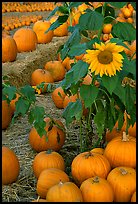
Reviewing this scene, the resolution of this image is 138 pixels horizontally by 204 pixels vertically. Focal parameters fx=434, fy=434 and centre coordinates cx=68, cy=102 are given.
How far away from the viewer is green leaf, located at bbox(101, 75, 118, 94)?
234 cm

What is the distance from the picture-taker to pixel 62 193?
7.52 ft

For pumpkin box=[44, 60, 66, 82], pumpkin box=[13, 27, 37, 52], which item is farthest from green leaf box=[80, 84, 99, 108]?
pumpkin box=[13, 27, 37, 52]

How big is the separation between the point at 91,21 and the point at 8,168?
109 cm

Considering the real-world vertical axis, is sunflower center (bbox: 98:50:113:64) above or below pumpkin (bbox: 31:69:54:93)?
above

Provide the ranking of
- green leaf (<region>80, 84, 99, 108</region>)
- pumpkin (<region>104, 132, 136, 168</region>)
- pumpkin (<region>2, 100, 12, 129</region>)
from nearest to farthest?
green leaf (<region>80, 84, 99, 108</region>), pumpkin (<region>104, 132, 136, 168</region>), pumpkin (<region>2, 100, 12, 129</region>)

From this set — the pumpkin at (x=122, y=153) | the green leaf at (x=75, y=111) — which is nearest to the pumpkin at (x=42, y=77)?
the green leaf at (x=75, y=111)

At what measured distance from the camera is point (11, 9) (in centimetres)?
1102

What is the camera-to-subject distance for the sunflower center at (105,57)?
2.31 metres

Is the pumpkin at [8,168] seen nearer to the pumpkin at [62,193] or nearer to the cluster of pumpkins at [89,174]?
the cluster of pumpkins at [89,174]

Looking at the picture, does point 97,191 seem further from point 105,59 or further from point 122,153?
point 105,59

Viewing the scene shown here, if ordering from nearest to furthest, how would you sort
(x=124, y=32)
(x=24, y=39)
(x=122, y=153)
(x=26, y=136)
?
(x=124, y=32), (x=122, y=153), (x=26, y=136), (x=24, y=39)

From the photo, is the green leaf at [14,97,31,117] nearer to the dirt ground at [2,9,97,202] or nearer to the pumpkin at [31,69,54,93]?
the dirt ground at [2,9,97,202]

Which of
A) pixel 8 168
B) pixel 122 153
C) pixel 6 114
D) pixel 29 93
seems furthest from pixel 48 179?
pixel 6 114

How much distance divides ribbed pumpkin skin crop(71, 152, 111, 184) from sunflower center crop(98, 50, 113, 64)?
2.11 ft
